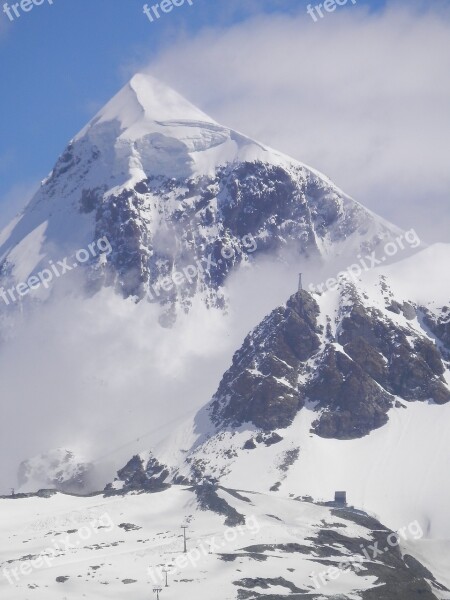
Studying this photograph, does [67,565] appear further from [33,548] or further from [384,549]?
[384,549]

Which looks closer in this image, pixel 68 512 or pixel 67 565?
pixel 67 565

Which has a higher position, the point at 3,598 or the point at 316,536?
the point at 3,598

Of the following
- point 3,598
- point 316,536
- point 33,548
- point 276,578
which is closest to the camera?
point 3,598

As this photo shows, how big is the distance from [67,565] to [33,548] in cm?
1052

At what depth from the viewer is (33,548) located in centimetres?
17038

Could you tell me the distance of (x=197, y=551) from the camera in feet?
552

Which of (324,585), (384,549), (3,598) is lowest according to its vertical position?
A: (384,549)

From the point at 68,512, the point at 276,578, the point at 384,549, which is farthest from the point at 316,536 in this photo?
the point at 68,512

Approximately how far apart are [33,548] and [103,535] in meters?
11.8

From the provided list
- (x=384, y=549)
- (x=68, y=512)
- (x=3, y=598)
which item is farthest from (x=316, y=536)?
(x=3, y=598)

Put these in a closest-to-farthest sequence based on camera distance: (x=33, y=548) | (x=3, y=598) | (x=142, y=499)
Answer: (x=3, y=598) < (x=33, y=548) < (x=142, y=499)

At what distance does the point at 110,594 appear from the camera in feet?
496

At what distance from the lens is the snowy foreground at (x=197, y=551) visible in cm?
15525

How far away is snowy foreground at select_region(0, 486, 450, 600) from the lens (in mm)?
155250
